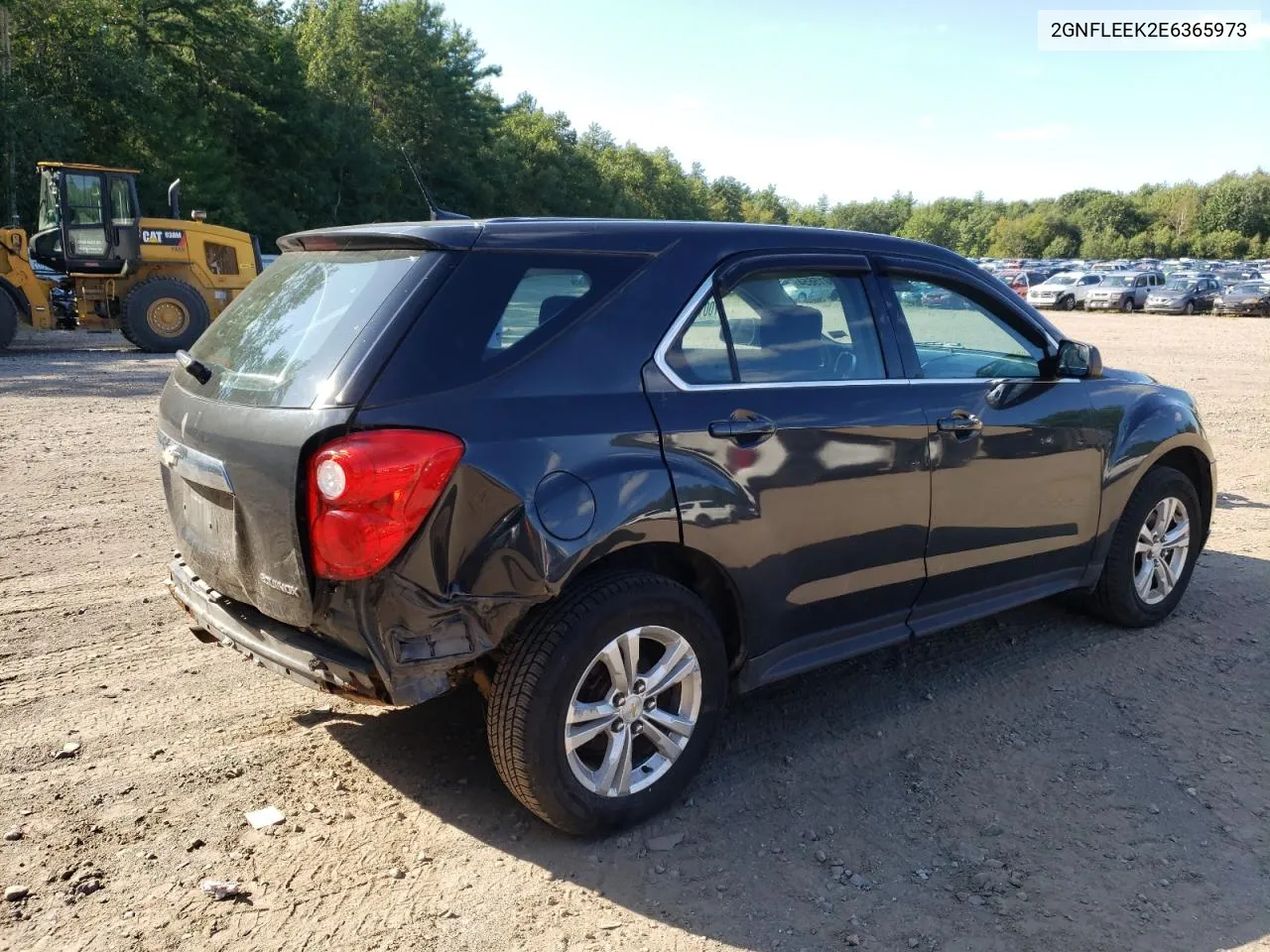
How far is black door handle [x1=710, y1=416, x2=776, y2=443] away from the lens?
3256mm

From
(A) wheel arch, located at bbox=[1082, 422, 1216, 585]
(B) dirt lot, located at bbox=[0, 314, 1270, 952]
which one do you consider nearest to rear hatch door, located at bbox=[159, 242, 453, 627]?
(B) dirt lot, located at bbox=[0, 314, 1270, 952]

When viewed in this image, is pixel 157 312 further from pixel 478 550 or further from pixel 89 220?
pixel 478 550

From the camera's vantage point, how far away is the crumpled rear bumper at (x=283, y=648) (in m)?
2.87

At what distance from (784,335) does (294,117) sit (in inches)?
1759

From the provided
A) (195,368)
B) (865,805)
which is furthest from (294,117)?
(865,805)

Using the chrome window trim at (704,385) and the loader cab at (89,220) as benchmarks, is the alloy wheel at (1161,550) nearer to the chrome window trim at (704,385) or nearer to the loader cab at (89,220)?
the chrome window trim at (704,385)

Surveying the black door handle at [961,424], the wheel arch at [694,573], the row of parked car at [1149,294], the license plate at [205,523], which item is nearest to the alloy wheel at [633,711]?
the wheel arch at [694,573]

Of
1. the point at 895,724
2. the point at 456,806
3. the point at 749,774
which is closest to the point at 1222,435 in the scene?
the point at 895,724

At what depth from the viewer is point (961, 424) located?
3.92 m

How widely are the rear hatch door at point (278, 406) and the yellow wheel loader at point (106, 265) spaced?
50.8 ft

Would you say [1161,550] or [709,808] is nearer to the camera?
[709,808]

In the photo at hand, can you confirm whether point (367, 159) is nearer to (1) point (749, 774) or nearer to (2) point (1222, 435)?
(2) point (1222, 435)

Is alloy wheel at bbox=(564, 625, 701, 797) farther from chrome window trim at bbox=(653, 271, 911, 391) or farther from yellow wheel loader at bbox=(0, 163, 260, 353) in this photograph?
yellow wheel loader at bbox=(0, 163, 260, 353)

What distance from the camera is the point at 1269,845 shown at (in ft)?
10.6
